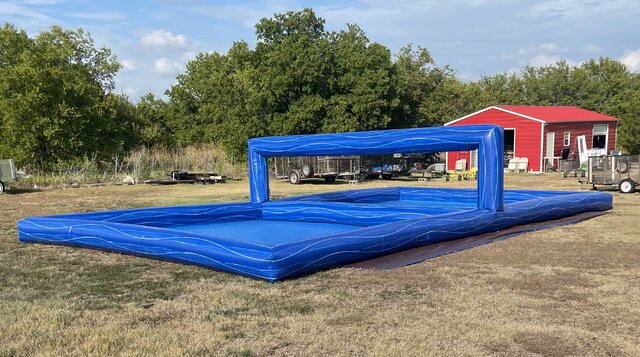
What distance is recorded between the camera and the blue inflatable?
6125 mm

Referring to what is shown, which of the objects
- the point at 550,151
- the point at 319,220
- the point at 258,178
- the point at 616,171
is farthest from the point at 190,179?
the point at 550,151

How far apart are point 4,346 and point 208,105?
36031 millimetres

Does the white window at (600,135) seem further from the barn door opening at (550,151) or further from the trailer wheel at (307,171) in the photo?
the trailer wheel at (307,171)

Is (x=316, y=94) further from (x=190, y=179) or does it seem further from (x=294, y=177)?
(x=190, y=179)

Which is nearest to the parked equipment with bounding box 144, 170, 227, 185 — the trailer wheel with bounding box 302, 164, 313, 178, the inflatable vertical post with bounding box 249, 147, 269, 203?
the trailer wheel with bounding box 302, 164, 313, 178

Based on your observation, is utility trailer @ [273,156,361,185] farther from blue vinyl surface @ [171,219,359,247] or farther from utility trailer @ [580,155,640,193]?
blue vinyl surface @ [171,219,359,247]

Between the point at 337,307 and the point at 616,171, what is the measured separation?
1281cm

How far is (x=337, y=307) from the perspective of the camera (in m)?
4.71

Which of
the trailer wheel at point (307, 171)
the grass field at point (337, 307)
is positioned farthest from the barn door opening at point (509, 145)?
the grass field at point (337, 307)

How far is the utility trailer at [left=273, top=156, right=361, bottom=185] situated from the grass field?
48.0 ft

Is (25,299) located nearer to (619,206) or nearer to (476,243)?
(476,243)

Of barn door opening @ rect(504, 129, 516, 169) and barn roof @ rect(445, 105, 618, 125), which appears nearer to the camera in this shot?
barn roof @ rect(445, 105, 618, 125)

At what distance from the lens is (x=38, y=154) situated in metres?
23.0

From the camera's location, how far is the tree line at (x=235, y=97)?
2269cm
